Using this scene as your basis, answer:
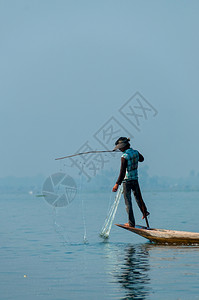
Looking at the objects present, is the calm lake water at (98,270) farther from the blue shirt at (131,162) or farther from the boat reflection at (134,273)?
the blue shirt at (131,162)

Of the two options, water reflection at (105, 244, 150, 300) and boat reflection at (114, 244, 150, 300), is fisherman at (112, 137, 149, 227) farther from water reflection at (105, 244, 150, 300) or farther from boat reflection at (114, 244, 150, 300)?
boat reflection at (114, 244, 150, 300)

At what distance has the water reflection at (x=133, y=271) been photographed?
9.81m

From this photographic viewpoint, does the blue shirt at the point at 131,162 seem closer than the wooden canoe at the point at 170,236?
No

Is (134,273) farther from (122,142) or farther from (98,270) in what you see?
(122,142)

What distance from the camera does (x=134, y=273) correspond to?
11.4m

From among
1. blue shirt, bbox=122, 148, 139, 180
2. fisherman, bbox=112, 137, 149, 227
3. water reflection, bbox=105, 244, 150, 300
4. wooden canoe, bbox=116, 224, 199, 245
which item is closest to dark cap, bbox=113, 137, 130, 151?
fisherman, bbox=112, 137, 149, 227

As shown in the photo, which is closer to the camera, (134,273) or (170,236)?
(134,273)

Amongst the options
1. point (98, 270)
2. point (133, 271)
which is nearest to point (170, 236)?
point (98, 270)

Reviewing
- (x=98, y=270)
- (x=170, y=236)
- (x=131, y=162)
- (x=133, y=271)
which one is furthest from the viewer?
(x=131, y=162)

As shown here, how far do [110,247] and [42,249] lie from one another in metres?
1.82

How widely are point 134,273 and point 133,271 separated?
9.5 inches

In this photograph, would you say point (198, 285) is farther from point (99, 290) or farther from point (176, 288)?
point (99, 290)

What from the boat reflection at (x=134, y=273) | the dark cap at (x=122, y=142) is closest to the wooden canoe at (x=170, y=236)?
the boat reflection at (x=134, y=273)

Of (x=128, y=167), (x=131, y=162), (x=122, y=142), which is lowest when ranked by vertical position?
(x=128, y=167)
